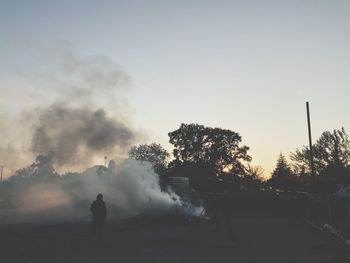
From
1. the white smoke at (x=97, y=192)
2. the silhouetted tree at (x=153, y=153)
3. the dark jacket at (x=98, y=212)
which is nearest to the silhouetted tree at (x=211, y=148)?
the silhouetted tree at (x=153, y=153)

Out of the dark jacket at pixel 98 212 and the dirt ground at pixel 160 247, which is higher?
the dark jacket at pixel 98 212

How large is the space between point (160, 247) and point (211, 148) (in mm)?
67617

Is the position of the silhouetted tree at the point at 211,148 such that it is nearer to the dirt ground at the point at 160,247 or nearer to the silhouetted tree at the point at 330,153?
the silhouetted tree at the point at 330,153

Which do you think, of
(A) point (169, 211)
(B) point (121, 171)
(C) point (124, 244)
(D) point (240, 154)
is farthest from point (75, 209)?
(D) point (240, 154)

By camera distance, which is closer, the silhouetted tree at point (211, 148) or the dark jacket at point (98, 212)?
the dark jacket at point (98, 212)

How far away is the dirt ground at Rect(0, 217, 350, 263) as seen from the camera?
10.4 metres

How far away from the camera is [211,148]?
79.8m

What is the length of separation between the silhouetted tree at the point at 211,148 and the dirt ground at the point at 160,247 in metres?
62.1

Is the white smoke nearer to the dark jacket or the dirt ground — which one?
the dirt ground

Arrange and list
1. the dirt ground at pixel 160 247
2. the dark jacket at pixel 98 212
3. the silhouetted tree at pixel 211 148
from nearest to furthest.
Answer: the dirt ground at pixel 160 247 → the dark jacket at pixel 98 212 → the silhouetted tree at pixel 211 148

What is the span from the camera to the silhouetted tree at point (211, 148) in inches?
3127

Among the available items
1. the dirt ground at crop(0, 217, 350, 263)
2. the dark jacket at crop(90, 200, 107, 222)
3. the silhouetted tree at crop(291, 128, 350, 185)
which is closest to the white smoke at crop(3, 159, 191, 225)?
the dirt ground at crop(0, 217, 350, 263)

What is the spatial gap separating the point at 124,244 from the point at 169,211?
39.6ft

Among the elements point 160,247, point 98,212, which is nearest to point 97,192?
point 98,212
